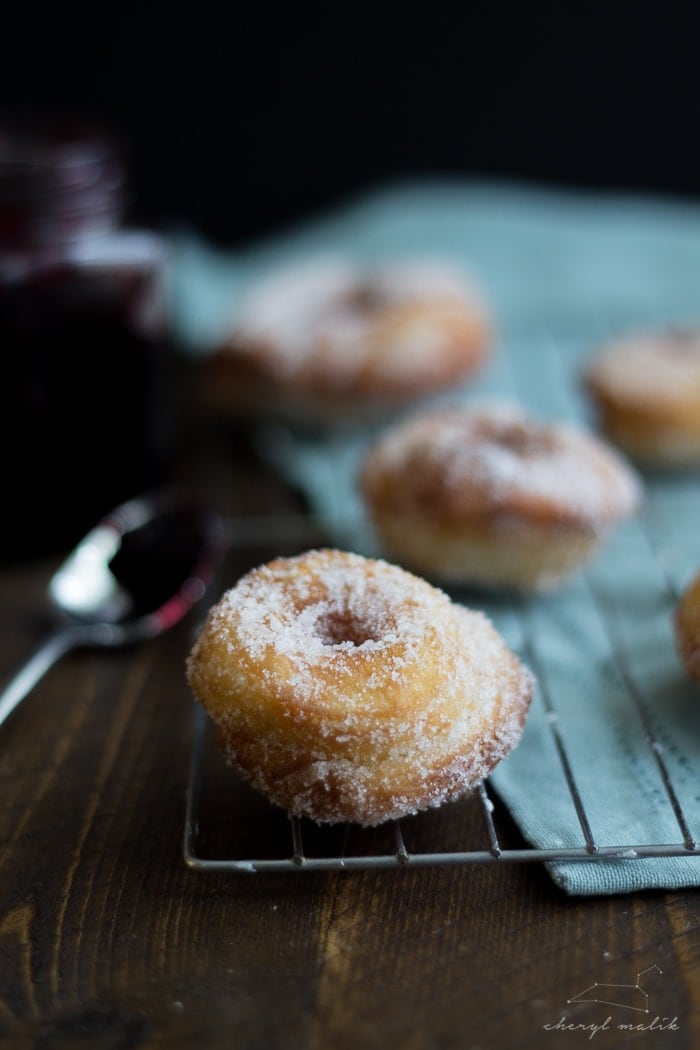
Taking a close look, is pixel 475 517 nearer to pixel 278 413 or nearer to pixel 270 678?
pixel 270 678

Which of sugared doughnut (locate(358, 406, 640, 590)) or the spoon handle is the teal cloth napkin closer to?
sugared doughnut (locate(358, 406, 640, 590))

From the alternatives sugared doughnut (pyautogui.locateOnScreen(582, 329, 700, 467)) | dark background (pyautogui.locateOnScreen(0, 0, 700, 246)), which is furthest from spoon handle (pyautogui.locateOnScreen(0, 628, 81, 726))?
dark background (pyautogui.locateOnScreen(0, 0, 700, 246))

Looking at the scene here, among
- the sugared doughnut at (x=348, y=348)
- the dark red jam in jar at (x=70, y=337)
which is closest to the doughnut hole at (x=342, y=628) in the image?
the dark red jam in jar at (x=70, y=337)

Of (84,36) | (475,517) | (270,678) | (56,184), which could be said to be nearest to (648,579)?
(475,517)

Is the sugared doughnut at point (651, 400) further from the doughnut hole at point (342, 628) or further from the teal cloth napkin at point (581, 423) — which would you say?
the doughnut hole at point (342, 628)
